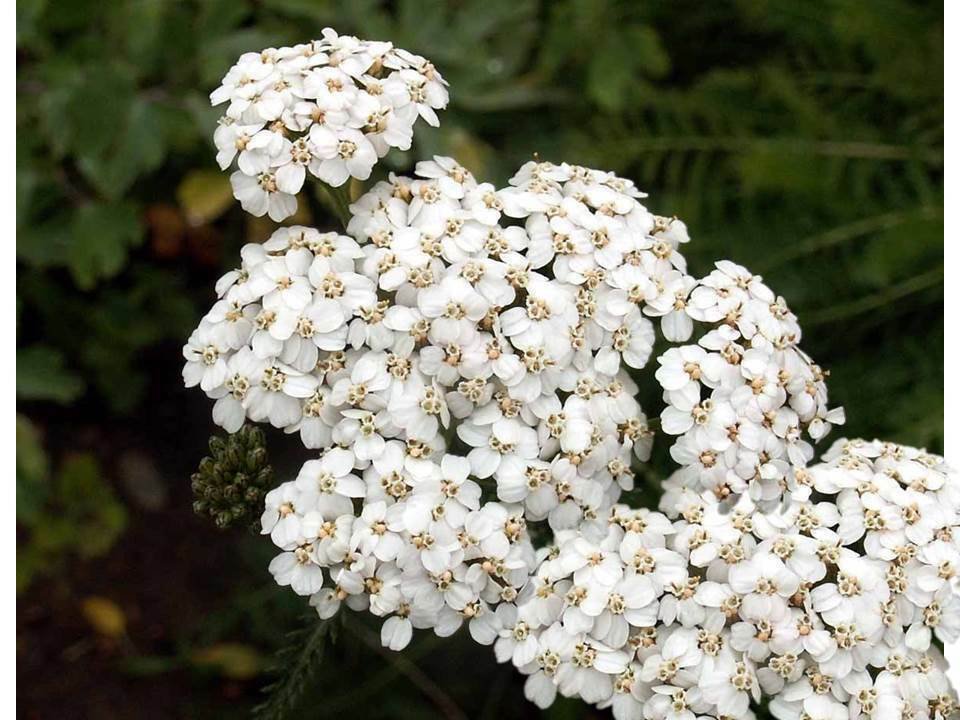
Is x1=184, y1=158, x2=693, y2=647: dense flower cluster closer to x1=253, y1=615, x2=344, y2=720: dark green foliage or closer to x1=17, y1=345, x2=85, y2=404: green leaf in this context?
x1=253, y1=615, x2=344, y2=720: dark green foliage

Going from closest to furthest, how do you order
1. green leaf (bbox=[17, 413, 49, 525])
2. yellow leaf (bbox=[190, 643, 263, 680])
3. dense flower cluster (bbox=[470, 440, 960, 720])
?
1. dense flower cluster (bbox=[470, 440, 960, 720])
2. green leaf (bbox=[17, 413, 49, 525])
3. yellow leaf (bbox=[190, 643, 263, 680])

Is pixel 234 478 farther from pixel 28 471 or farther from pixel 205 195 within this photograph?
Answer: pixel 205 195

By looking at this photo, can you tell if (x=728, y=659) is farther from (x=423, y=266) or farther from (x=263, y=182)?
(x=263, y=182)

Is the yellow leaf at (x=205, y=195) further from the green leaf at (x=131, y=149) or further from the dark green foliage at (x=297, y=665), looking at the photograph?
the dark green foliage at (x=297, y=665)

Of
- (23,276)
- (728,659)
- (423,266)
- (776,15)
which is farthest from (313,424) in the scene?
(776,15)

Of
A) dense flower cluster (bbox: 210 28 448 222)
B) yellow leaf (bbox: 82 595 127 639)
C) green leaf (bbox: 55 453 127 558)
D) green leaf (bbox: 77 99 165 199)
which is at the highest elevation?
dense flower cluster (bbox: 210 28 448 222)

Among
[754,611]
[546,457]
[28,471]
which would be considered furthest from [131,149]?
[754,611]

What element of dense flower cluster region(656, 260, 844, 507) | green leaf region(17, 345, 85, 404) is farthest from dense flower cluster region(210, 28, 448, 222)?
green leaf region(17, 345, 85, 404)

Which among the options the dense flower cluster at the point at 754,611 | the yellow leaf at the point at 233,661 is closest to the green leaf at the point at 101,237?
the yellow leaf at the point at 233,661
